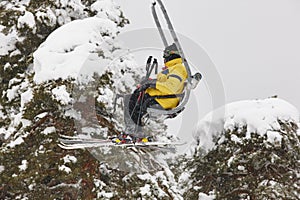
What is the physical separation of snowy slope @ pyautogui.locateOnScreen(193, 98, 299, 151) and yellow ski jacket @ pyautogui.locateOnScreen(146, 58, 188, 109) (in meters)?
4.23

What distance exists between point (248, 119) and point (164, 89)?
5201 mm

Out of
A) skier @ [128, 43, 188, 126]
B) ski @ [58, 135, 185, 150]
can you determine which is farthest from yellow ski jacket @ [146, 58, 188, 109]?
ski @ [58, 135, 185, 150]

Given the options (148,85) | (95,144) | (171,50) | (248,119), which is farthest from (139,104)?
(248,119)

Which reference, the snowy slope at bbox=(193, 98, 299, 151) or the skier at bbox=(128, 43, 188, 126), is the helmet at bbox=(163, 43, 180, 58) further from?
the snowy slope at bbox=(193, 98, 299, 151)

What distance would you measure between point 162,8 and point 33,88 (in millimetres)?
4750

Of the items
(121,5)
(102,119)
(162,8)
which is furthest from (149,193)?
(121,5)

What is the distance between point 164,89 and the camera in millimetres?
6680

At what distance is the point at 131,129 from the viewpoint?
7.38 m

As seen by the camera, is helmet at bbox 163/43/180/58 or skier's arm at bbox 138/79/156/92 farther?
skier's arm at bbox 138/79/156/92

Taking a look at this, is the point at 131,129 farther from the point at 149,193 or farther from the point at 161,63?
the point at 149,193

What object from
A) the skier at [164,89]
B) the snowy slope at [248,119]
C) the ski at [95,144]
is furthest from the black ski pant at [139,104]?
the snowy slope at [248,119]

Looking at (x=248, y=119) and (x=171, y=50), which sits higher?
(x=171, y=50)

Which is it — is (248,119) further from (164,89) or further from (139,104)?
(164,89)

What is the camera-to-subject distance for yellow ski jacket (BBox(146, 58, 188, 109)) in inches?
254
